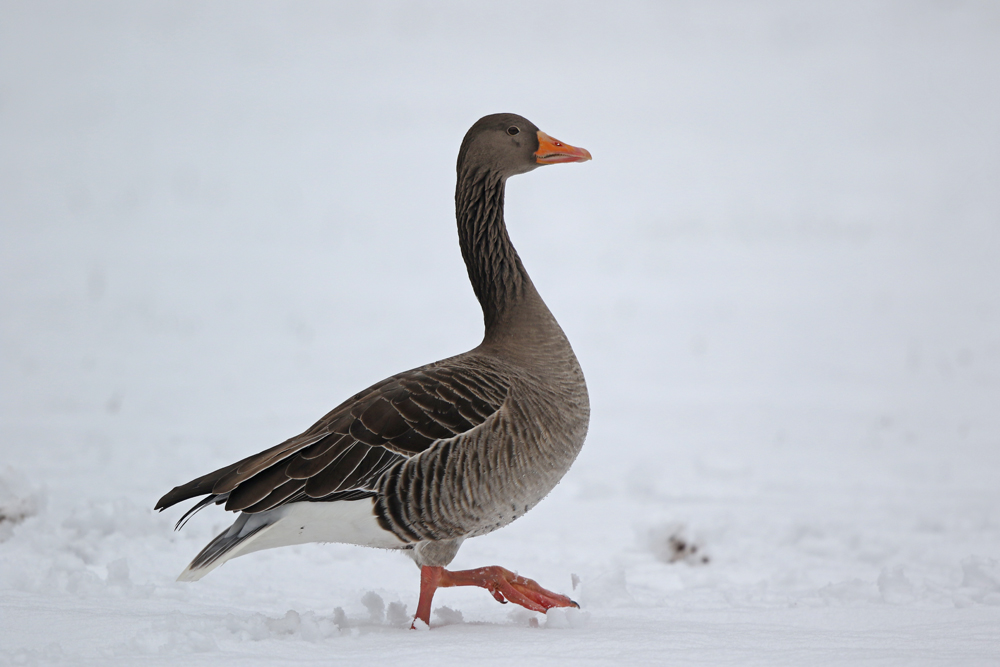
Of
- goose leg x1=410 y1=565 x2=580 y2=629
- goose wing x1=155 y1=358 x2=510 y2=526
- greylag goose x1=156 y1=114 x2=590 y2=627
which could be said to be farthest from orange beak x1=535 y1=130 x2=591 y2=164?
goose leg x1=410 y1=565 x2=580 y2=629

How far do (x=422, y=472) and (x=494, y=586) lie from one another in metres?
0.65

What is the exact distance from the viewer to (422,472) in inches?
135

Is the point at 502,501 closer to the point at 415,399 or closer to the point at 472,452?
the point at 472,452

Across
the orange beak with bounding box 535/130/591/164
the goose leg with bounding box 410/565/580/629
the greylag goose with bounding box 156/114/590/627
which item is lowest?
the goose leg with bounding box 410/565/580/629

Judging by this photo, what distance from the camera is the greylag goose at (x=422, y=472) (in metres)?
3.42

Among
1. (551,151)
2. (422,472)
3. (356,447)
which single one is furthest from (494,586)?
(551,151)

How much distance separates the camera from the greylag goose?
342 cm

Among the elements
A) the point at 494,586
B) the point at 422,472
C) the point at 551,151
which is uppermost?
the point at 551,151

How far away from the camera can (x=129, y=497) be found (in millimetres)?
5883

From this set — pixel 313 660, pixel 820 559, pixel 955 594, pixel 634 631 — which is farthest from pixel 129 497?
pixel 955 594

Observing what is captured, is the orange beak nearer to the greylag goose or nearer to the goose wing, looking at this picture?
the greylag goose

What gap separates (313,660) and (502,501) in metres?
1.02

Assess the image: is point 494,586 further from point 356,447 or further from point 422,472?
point 356,447

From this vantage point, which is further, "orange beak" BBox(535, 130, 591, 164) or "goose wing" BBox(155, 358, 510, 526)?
"orange beak" BBox(535, 130, 591, 164)
